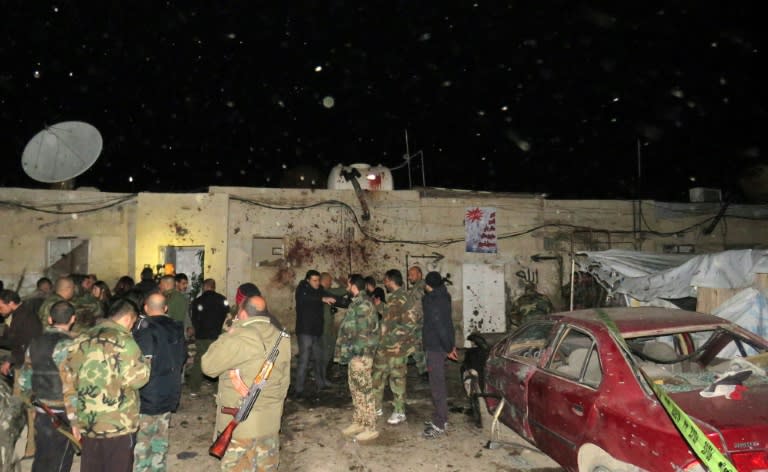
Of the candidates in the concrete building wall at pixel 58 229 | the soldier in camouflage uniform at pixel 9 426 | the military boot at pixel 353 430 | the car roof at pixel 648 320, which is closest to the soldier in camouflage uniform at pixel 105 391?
the soldier in camouflage uniform at pixel 9 426

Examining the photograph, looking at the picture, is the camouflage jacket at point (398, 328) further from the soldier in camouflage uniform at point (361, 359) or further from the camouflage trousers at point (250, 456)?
the camouflage trousers at point (250, 456)

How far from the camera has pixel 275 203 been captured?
12.0 metres

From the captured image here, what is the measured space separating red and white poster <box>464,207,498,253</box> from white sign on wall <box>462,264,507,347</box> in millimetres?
505

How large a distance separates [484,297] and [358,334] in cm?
→ 726

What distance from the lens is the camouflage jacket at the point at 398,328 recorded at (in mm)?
6336

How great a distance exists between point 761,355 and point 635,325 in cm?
112

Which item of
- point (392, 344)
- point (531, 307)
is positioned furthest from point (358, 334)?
point (531, 307)

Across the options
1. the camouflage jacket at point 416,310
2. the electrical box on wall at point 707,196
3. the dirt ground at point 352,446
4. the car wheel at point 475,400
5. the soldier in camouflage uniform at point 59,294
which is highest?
the electrical box on wall at point 707,196

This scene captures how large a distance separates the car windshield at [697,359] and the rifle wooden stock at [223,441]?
3143 mm

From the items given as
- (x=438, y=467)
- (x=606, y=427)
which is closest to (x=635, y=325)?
(x=606, y=427)

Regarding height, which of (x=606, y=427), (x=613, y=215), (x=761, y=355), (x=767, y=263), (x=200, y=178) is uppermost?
(x=200, y=178)

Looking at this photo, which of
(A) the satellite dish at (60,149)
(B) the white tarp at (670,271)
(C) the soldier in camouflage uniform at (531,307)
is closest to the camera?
(B) the white tarp at (670,271)

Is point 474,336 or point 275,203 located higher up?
point 275,203

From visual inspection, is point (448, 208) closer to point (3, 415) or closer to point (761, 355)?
point (761, 355)
